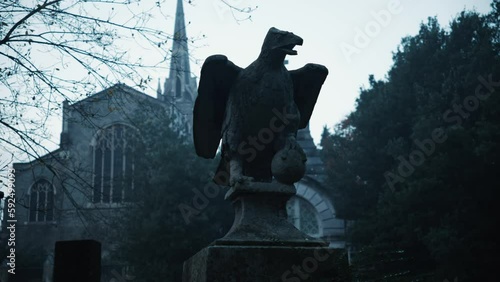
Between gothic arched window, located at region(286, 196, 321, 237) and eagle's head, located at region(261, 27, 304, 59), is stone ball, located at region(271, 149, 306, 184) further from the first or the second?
gothic arched window, located at region(286, 196, 321, 237)

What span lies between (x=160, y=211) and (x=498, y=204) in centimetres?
1132

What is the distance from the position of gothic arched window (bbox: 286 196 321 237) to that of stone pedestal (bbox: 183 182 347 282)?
16.9 m

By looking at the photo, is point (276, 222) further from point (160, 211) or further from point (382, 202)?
point (160, 211)

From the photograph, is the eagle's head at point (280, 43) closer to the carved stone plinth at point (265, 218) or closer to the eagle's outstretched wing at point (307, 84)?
the eagle's outstretched wing at point (307, 84)

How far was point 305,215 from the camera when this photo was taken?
67.8ft

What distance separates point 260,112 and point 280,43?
2.09 feet

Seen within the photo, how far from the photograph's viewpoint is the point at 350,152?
1883cm

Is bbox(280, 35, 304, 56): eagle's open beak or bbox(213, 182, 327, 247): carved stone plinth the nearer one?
bbox(213, 182, 327, 247): carved stone plinth

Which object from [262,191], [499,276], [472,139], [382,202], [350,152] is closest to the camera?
[262,191]

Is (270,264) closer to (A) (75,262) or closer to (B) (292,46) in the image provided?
(A) (75,262)

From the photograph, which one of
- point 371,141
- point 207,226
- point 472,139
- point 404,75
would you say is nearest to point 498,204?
point 472,139

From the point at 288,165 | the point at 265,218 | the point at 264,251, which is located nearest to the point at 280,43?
the point at 288,165

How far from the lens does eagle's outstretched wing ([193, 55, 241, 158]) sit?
417cm

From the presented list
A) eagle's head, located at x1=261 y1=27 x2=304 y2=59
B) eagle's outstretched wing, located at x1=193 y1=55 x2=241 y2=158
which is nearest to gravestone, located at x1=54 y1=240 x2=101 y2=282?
eagle's outstretched wing, located at x1=193 y1=55 x2=241 y2=158
